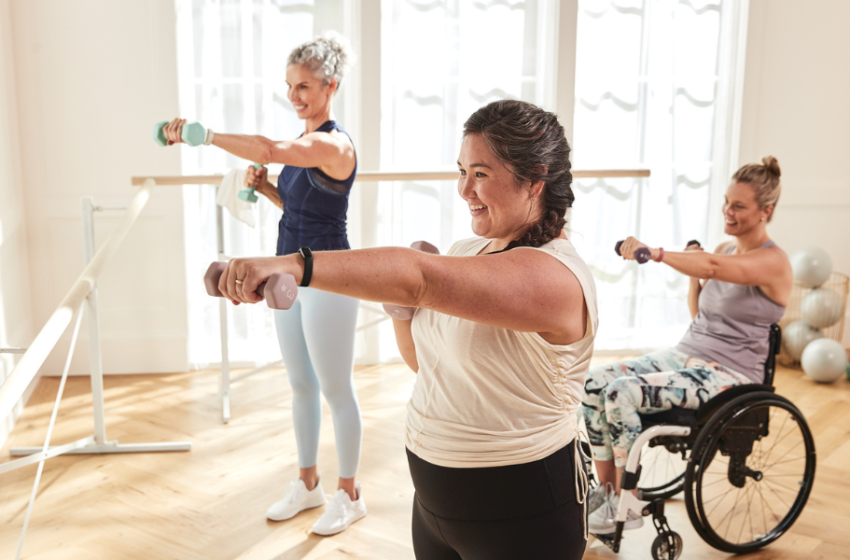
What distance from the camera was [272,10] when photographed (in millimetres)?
3664

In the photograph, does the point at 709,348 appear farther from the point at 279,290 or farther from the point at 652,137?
the point at 652,137

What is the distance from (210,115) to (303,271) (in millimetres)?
3216

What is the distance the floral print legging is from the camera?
6.88 feet

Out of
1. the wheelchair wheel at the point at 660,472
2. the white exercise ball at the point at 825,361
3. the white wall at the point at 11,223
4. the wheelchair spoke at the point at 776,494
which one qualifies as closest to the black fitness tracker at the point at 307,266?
the wheelchair wheel at the point at 660,472

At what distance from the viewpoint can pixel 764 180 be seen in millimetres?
2248

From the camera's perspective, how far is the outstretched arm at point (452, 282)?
773 millimetres

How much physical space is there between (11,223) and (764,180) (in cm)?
316

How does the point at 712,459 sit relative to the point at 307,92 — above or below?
below

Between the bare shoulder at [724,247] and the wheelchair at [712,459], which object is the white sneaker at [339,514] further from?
the bare shoulder at [724,247]

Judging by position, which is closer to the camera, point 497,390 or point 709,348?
point 497,390

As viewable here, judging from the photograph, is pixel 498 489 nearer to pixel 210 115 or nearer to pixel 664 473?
pixel 664 473

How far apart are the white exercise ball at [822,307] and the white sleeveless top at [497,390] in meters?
3.34

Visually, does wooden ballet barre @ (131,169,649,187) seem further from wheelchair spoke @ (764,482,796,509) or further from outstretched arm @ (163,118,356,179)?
wheelchair spoke @ (764,482,796,509)

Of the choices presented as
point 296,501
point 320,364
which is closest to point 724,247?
A: point 320,364
